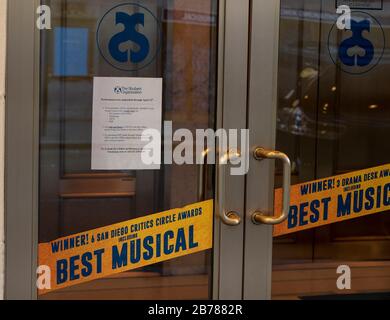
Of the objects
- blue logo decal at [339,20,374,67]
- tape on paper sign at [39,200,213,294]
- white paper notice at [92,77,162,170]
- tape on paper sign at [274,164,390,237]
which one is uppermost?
blue logo decal at [339,20,374,67]

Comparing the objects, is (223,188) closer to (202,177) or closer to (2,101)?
(202,177)

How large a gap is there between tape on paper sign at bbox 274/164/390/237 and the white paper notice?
56cm

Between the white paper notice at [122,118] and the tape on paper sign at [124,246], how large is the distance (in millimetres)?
228

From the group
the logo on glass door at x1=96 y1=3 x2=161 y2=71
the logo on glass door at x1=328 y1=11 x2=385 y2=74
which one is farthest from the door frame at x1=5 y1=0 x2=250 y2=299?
the logo on glass door at x1=328 y1=11 x2=385 y2=74

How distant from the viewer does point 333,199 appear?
238 centimetres

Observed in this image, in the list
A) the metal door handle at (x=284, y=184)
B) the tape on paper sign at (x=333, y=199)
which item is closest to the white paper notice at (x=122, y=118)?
the metal door handle at (x=284, y=184)

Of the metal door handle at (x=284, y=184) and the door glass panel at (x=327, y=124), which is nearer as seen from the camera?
the metal door handle at (x=284, y=184)

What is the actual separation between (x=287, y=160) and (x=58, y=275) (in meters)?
0.92

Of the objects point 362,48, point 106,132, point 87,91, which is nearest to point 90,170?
point 106,132

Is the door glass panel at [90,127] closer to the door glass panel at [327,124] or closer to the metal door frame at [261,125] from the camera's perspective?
the metal door frame at [261,125]

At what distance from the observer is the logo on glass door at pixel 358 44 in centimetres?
235

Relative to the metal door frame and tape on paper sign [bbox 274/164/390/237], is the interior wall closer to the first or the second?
the metal door frame

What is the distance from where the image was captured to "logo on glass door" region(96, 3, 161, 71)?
2.18 meters
